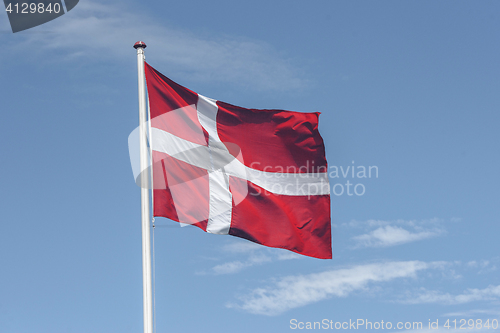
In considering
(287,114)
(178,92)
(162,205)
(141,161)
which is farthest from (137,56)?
(287,114)

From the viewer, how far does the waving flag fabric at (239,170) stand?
56.9 ft

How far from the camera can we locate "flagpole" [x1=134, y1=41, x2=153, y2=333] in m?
15.2

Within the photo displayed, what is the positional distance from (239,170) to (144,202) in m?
3.86

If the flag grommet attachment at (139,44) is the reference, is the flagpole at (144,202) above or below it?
below

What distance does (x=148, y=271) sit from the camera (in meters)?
15.4

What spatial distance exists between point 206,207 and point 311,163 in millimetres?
3997

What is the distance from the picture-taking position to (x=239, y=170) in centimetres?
1897

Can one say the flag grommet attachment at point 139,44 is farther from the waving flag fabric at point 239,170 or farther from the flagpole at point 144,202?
the waving flag fabric at point 239,170

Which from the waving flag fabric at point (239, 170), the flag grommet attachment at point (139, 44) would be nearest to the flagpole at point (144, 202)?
the flag grommet attachment at point (139, 44)

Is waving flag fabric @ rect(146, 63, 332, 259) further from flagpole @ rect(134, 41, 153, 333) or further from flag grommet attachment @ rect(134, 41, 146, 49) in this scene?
flag grommet attachment @ rect(134, 41, 146, 49)

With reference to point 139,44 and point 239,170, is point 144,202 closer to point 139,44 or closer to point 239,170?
point 239,170

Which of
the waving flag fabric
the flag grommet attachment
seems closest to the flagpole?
the flag grommet attachment

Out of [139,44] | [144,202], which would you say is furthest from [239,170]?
[139,44]

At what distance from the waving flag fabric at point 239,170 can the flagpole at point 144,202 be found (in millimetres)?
532
